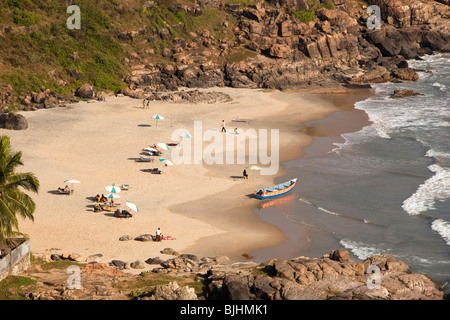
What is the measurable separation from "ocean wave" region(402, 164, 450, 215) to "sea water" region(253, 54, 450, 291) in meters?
0.07

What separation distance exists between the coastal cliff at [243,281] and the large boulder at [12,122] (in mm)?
29826

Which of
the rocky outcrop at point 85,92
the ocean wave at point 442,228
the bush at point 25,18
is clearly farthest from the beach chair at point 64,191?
the bush at point 25,18

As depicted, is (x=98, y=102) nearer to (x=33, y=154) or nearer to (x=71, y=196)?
(x=33, y=154)

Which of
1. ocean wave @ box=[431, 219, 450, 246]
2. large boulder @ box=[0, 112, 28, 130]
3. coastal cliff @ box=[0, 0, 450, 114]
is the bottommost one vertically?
ocean wave @ box=[431, 219, 450, 246]

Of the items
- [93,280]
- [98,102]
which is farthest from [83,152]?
[93,280]

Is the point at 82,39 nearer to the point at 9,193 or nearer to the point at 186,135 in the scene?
the point at 186,135

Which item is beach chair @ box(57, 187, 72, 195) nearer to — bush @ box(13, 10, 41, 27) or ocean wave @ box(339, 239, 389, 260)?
ocean wave @ box(339, 239, 389, 260)

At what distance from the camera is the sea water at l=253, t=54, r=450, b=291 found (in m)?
37.5

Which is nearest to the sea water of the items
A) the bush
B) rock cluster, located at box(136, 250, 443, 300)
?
rock cluster, located at box(136, 250, 443, 300)

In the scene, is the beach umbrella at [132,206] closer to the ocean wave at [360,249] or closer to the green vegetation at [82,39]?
the ocean wave at [360,249]

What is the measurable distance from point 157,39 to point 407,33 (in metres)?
43.2

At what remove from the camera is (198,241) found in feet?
124

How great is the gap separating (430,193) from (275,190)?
11605mm

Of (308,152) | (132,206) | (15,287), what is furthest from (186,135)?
(15,287)
